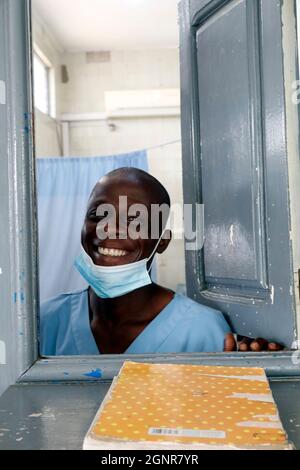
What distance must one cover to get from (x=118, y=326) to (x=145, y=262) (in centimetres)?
23

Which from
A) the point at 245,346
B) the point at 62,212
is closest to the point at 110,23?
the point at 62,212

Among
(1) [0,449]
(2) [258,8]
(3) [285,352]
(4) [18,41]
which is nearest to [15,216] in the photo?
(4) [18,41]

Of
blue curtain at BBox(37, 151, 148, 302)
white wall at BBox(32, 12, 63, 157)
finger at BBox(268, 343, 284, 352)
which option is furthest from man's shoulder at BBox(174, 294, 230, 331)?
white wall at BBox(32, 12, 63, 157)

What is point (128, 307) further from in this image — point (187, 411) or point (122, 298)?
point (187, 411)

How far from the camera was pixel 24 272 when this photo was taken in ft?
3.23

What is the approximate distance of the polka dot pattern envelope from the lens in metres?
0.62

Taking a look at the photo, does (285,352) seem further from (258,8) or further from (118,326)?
(258,8)

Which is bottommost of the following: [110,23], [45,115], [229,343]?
[229,343]

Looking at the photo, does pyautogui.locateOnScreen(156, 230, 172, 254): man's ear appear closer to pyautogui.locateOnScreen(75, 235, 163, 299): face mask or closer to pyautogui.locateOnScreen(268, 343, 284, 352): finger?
pyautogui.locateOnScreen(75, 235, 163, 299): face mask

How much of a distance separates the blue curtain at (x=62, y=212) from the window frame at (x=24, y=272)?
5.98 ft

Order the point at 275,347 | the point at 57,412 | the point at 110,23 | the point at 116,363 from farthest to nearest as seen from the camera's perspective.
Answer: the point at 110,23
the point at 275,347
the point at 116,363
the point at 57,412

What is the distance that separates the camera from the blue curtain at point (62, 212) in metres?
2.84

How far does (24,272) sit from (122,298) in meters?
0.63

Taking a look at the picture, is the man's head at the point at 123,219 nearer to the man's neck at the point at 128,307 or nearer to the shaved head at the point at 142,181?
the shaved head at the point at 142,181
